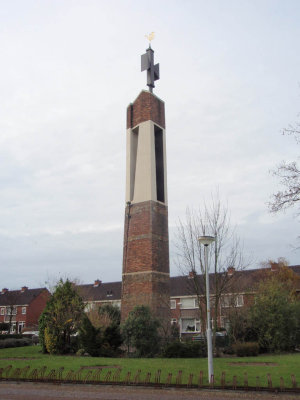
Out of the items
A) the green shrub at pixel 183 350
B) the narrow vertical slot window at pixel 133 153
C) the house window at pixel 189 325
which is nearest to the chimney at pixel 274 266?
the house window at pixel 189 325

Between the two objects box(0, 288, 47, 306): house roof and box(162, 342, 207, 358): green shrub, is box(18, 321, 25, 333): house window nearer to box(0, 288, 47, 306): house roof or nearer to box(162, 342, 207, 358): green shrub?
box(0, 288, 47, 306): house roof

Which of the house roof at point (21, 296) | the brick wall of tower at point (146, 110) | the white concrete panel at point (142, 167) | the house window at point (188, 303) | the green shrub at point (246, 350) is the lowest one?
the green shrub at point (246, 350)

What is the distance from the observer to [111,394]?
34.9 feet

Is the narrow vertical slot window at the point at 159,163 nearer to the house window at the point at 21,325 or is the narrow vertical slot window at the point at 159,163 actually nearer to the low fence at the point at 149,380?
the low fence at the point at 149,380

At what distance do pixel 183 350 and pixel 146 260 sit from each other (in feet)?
18.5

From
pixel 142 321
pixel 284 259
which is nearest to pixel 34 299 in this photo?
pixel 284 259

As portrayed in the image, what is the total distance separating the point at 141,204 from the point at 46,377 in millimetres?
12869

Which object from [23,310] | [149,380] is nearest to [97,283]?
[23,310]

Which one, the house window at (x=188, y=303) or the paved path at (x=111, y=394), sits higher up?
the house window at (x=188, y=303)

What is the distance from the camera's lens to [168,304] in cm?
2262

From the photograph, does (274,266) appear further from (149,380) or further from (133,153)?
A: (149,380)

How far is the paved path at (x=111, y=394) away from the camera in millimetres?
9870

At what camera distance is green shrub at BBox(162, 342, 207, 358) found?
18312 mm

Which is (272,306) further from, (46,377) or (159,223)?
(46,377)
